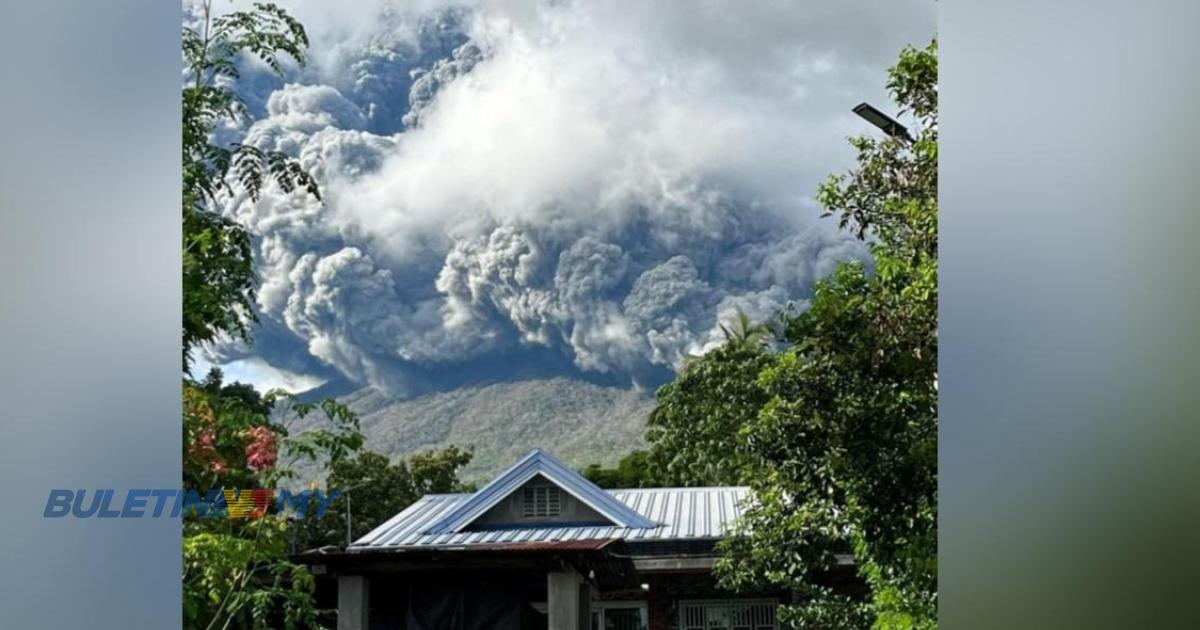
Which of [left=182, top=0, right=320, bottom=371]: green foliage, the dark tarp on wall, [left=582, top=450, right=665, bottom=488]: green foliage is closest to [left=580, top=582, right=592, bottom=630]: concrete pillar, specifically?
the dark tarp on wall

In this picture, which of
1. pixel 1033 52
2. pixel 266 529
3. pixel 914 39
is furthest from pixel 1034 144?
pixel 914 39

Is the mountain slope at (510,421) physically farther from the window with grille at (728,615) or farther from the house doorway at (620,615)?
the window with grille at (728,615)

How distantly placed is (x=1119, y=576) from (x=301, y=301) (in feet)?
31.4

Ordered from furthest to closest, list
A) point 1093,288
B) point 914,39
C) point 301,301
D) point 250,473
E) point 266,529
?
point 301,301 → point 914,39 → point 250,473 → point 266,529 → point 1093,288

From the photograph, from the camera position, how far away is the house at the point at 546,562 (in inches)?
225

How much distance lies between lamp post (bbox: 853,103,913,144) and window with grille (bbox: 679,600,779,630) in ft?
10.5

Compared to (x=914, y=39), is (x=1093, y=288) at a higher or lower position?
lower

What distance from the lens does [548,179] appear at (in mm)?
10477

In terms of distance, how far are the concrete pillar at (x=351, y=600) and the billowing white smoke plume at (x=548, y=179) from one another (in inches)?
171

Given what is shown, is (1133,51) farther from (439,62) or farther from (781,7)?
(439,62)

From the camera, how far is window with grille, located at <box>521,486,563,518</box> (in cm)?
761

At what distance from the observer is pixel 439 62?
10891mm

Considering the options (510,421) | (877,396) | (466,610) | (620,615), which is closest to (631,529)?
(620,615)

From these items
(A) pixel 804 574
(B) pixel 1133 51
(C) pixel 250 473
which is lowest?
(A) pixel 804 574
